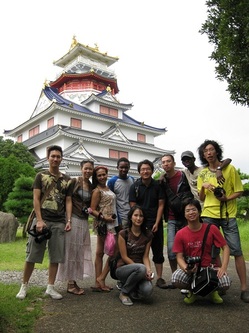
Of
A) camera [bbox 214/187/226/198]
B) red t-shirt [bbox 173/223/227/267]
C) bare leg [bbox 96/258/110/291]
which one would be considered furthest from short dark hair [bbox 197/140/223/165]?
bare leg [bbox 96/258/110/291]

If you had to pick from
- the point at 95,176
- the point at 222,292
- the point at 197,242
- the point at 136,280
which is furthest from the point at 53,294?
the point at 222,292

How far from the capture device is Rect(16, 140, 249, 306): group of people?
3.73m

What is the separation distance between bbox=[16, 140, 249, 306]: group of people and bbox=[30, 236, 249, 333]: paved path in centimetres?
15

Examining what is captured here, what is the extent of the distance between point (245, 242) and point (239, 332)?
7528mm

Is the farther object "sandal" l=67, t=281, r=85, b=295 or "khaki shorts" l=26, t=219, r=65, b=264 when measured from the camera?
"sandal" l=67, t=281, r=85, b=295

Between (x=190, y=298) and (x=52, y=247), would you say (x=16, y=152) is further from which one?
(x=190, y=298)

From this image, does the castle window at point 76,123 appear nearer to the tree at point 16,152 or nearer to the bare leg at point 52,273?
the tree at point 16,152

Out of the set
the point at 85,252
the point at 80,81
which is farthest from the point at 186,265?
the point at 80,81

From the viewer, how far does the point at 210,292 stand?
3471mm

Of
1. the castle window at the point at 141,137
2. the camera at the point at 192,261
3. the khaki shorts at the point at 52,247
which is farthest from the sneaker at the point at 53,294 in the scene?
the castle window at the point at 141,137

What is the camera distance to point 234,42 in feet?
14.6

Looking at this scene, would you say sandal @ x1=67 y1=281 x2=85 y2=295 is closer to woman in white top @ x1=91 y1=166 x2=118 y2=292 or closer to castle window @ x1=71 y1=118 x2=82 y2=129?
woman in white top @ x1=91 y1=166 x2=118 y2=292

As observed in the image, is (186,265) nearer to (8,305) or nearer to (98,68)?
(8,305)

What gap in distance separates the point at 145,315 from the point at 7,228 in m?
9.20
